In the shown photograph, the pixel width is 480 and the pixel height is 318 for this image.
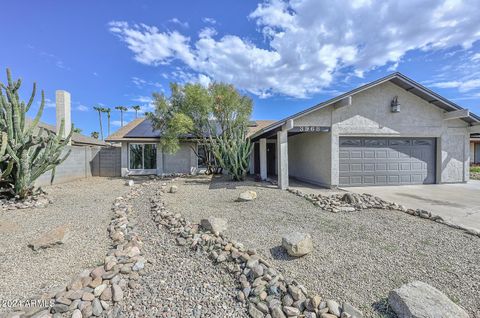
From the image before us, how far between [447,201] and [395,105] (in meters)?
4.83

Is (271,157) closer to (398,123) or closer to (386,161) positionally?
(386,161)

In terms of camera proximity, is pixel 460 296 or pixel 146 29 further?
pixel 146 29

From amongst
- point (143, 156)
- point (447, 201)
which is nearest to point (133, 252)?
point (447, 201)

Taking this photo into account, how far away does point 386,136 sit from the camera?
10266 millimetres

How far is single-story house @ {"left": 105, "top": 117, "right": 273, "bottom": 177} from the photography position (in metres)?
15.0

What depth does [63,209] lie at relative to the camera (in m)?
6.48

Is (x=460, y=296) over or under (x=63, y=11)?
under

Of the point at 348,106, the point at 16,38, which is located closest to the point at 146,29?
the point at 16,38

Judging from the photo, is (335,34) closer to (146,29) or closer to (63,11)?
(146,29)

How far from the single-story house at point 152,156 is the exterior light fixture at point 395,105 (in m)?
7.87

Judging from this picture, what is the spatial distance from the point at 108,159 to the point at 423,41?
19173 mm

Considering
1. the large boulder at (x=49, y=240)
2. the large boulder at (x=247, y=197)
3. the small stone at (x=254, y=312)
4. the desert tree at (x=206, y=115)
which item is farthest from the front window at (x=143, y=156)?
the small stone at (x=254, y=312)

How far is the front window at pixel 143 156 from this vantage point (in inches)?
600

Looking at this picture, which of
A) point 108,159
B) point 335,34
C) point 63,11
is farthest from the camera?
point 108,159
